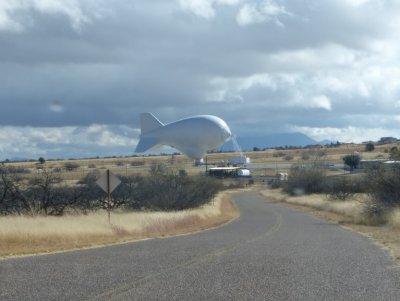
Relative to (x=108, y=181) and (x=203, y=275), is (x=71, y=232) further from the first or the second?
(x=203, y=275)

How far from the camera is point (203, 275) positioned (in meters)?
11.6

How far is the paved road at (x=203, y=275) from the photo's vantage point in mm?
9602

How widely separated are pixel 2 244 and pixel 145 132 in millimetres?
94411

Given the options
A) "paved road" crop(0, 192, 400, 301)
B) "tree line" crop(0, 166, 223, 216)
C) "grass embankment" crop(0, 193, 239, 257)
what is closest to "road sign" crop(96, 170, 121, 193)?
"grass embankment" crop(0, 193, 239, 257)

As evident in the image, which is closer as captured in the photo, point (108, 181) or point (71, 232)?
point (71, 232)

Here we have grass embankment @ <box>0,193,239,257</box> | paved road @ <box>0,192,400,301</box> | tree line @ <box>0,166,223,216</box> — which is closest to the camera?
paved road @ <box>0,192,400,301</box>

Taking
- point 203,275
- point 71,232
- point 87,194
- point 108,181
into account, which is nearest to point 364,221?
point 108,181

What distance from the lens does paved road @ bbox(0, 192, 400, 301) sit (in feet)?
31.5

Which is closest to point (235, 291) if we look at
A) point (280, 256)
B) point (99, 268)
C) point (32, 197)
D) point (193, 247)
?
point (99, 268)

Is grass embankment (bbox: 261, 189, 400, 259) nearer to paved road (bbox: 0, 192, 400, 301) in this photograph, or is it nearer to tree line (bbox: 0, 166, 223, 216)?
paved road (bbox: 0, 192, 400, 301)

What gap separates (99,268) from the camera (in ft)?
41.5

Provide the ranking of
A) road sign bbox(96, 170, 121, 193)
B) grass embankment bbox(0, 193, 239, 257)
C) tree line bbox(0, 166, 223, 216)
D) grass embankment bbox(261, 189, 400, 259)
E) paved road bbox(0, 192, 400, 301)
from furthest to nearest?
tree line bbox(0, 166, 223, 216) → road sign bbox(96, 170, 121, 193) → grass embankment bbox(261, 189, 400, 259) → grass embankment bbox(0, 193, 239, 257) → paved road bbox(0, 192, 400, 301)

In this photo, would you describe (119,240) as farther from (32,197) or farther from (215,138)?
(215,138)

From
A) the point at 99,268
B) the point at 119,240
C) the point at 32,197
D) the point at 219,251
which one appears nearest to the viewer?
the point at 99,268
